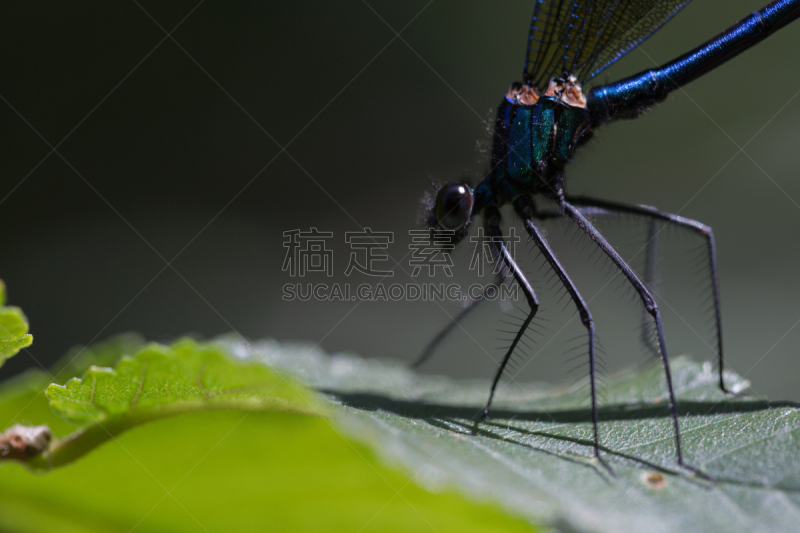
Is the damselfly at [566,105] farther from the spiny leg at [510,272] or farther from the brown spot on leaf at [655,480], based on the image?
the brown spot on leaf at [655,480]

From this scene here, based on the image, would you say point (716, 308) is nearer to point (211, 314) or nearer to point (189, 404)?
point (189, 404)

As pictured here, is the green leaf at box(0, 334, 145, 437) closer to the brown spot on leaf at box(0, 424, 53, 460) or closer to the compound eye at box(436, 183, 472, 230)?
the brown spot on leaf at box(0, 424, 53, 460)

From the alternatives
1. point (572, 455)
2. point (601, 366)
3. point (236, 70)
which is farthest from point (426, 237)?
point (236, 70)

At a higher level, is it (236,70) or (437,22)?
(437,22)

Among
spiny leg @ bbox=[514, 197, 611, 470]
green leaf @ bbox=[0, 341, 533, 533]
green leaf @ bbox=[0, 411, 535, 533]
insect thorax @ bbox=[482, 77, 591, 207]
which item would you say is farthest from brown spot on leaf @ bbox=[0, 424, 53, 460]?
insect thorax @ bbox=[482, 77, 591, 207]

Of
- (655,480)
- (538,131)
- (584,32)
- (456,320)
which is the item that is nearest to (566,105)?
(538,131)
